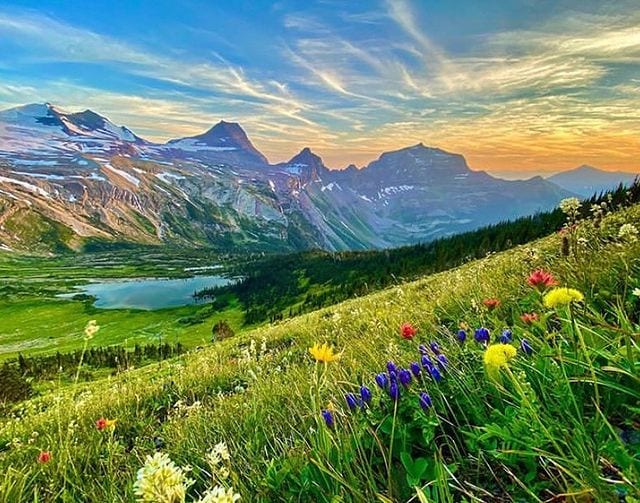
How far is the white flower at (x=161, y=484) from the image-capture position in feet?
3.72

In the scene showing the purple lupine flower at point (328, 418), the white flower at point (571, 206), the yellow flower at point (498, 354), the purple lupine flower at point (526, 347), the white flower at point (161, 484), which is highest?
the white flower at point (571, 206)

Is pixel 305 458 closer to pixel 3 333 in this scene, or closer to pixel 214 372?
pixel 214 372

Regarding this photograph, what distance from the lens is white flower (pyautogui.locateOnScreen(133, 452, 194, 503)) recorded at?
113 centimetres

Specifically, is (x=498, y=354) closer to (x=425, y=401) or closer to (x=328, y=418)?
(x=425, y=401)

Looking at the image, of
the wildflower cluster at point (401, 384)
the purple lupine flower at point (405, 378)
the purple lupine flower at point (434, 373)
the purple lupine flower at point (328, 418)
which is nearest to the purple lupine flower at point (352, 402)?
the wildflower cluster at point (401, 384)

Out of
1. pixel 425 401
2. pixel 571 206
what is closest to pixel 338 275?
pixel 571 206

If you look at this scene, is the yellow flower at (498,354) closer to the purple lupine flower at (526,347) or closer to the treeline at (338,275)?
the purple lupine flower at (526,347)

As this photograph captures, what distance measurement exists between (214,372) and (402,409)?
615 cm

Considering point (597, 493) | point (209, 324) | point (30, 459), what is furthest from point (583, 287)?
point (209, 324)

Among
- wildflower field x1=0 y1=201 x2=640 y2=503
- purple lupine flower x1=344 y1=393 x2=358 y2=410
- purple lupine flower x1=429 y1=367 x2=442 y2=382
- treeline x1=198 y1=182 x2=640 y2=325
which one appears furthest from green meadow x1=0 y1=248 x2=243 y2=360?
purple lupine flower x1=429 y1=367 x2=442 y2=382

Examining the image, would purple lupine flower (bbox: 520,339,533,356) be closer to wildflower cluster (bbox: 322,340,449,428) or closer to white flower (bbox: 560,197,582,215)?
wildflower cluster (bbox: 322,340,449,428)

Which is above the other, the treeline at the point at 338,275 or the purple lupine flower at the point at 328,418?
the purple lupine flower at the point at 328,418

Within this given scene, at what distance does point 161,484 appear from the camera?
1177mm

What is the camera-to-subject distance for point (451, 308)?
6.06 meters
